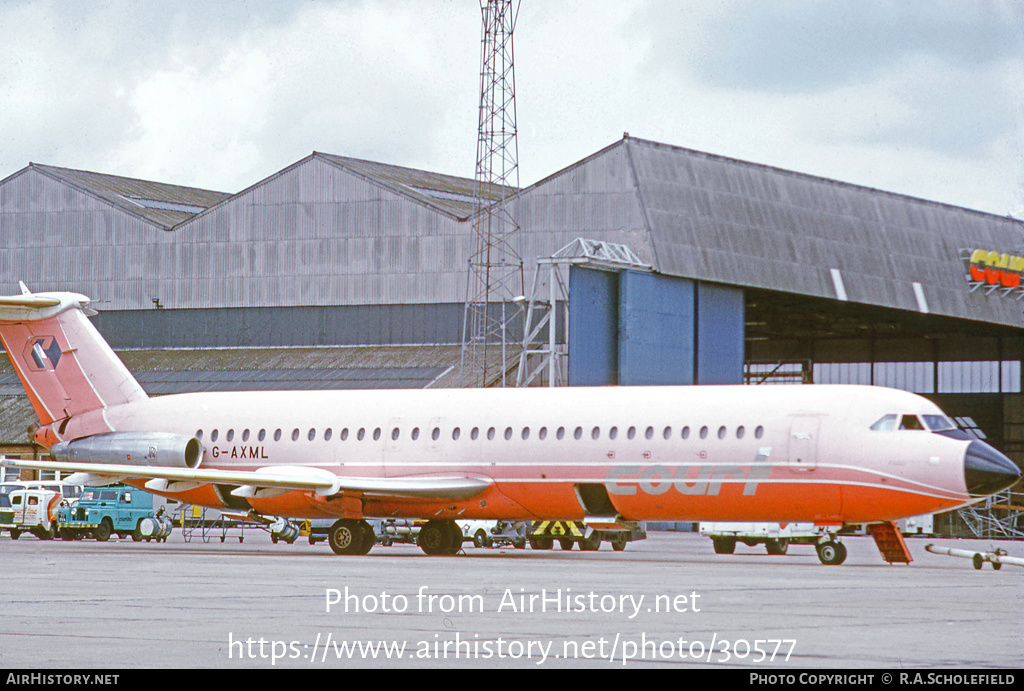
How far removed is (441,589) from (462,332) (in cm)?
4974

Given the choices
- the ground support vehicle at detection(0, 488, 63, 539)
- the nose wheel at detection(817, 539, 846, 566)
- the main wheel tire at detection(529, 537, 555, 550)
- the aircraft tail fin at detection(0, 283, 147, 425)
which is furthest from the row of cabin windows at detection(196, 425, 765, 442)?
the ground support vehicle at detection(0, 488, 63, 539)

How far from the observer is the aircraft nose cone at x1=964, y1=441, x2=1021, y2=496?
104 feet

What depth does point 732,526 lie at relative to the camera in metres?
Result: 43.1

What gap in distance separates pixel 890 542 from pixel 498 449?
9939mm

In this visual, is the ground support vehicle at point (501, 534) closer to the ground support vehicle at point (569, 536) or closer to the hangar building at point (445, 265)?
the ground support vehicle at point (569, 536)

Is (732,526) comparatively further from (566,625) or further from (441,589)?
(566,625)

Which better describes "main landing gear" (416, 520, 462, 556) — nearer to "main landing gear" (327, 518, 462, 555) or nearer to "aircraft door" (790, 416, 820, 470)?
"main landing gear" (327, 518, 462, 555)

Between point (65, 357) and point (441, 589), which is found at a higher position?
point (65, 357)

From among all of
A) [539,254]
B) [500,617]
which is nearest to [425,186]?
[539,254]

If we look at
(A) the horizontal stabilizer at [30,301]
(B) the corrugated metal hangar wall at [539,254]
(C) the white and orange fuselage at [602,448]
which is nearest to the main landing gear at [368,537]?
(C) the white and orange fuselage at [602,448]

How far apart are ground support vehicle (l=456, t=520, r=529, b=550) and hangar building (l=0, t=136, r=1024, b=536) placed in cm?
1599

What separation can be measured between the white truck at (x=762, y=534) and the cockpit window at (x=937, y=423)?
9118 millimetres

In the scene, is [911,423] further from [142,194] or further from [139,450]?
[142,194]
